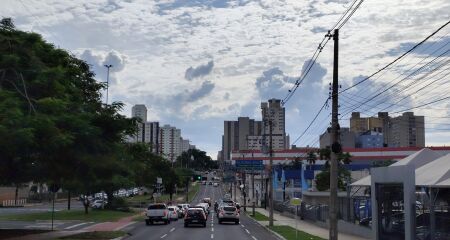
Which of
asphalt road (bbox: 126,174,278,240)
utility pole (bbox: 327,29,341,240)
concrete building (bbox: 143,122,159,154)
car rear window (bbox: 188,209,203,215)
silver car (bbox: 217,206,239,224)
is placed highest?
concrete building (bbox: 143,122,159,154)

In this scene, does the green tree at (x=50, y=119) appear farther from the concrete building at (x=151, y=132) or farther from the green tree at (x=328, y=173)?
the concrete building at (x=151, y=132)

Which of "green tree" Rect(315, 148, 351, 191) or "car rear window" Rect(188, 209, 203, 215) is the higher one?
"green tree" Rect(315, 148, 351, 191)

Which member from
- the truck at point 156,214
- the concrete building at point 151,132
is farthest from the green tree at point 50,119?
the concrete building at point 151,132

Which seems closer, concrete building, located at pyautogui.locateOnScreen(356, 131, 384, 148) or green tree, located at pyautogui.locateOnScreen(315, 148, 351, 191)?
green tree, located at pyautogui.locateOnScreen(315, 148, 351, 191)

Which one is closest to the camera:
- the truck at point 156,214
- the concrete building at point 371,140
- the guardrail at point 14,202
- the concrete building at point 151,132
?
the truck at point 156,214

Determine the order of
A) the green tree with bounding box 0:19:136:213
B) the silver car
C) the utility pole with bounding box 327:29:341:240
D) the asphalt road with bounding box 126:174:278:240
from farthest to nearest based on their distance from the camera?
the silver car
the asphalt road with bounding box 126:174:278:240
the utility pole with bounding box 327:29:341:240
the green tree with bounding box 0:19:136:213

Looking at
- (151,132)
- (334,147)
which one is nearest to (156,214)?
(334,147)

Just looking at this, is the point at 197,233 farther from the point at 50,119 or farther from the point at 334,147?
the point at 50,119

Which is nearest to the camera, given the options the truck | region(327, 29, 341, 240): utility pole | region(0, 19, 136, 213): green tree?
region(0, 19, 136, 213): green tree

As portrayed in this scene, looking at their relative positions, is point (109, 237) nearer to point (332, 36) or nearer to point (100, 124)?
point (100, 124)

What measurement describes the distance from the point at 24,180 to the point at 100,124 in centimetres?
680

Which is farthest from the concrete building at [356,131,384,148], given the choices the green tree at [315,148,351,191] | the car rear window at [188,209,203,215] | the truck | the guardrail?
the car rear window at [188,209,203,215]

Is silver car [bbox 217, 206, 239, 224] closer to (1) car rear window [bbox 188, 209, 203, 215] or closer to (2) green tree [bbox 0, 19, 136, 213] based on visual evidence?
(1) car rear window [bbox 188, 209, 203, 215]

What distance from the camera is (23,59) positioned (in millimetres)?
26562
